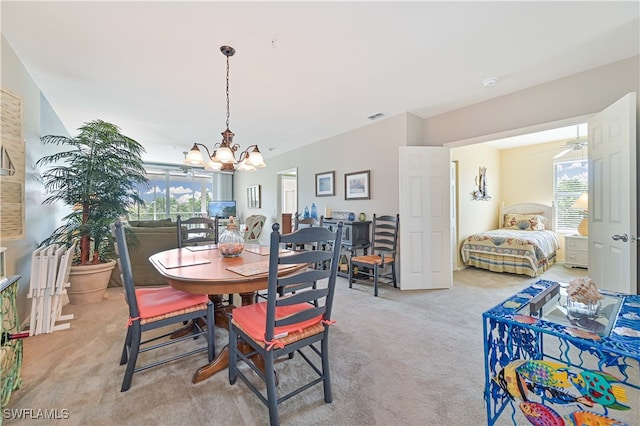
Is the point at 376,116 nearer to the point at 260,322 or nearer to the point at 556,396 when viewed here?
the point at 260,322

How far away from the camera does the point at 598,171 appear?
8.39 ft

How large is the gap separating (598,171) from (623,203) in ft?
1.73

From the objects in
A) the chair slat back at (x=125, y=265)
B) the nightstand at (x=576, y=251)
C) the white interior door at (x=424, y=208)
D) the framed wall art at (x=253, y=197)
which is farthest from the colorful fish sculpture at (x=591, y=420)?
the framed wall art at (x=253, y=197)

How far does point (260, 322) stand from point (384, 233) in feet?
9.16

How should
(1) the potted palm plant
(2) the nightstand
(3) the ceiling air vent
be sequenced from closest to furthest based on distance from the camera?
(1) the potted palm plant → (3) the ceiling air vent → (2) the nightstand

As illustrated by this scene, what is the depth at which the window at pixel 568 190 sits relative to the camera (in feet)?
18.5

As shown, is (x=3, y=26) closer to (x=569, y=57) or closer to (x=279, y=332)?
(x=279, y=332)

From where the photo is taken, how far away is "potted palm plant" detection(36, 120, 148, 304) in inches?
120

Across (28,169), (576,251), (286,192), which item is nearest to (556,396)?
(28,169)

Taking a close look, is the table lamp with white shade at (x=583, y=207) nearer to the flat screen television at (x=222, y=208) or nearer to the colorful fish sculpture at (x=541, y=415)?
the colorful fish sculpture at (x=541, y=415)

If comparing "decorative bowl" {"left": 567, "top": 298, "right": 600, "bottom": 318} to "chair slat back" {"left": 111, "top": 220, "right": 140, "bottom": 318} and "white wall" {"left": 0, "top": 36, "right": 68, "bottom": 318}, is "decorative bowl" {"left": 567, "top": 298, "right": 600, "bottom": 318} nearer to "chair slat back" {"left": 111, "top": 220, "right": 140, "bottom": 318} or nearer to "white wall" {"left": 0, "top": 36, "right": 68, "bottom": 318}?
"chair slat back" {"left": 111, "top": 220, "right": 140, "bottom": 318}

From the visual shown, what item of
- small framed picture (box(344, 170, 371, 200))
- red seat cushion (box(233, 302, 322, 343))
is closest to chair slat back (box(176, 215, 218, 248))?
red seat cushion (box(233, 302, 322, 343))

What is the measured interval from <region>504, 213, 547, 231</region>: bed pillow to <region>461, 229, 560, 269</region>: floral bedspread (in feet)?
1.22

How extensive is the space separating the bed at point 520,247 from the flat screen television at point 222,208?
6476 millimetres
